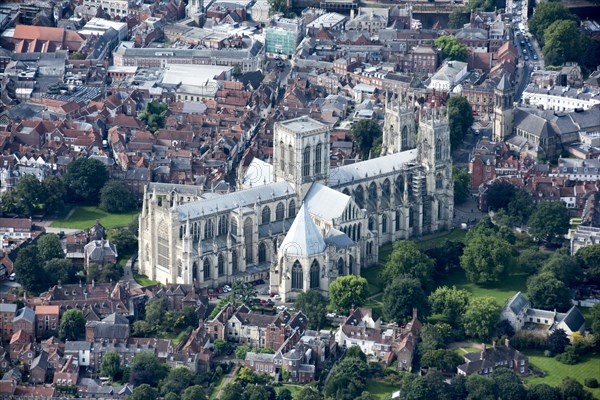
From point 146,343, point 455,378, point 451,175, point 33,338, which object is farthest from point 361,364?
point 451,175

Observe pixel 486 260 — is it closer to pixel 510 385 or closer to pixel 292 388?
pixel 510 385

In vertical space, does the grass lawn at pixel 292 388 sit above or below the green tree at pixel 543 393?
below

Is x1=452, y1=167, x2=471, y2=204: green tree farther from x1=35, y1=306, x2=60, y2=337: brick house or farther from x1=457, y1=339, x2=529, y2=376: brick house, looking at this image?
x1=35, y1=306, x2=60, y2=337: brick house

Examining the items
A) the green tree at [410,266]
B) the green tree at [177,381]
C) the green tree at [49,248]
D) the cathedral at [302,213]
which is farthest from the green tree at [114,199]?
the green tree at [177,381]

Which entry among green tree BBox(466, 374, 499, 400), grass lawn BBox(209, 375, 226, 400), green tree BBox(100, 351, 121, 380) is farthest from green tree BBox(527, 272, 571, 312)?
green tree BBox(100, 351, 121, 380)

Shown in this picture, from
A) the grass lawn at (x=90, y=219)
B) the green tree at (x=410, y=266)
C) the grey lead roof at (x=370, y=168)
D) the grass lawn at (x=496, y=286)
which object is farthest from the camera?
the grass lawn at (x=90, y=219)

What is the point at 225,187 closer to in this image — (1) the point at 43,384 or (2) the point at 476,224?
(2) the point at 476,224

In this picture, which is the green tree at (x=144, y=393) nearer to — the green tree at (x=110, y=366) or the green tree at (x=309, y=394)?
the green tree at (x=110, y=366)
